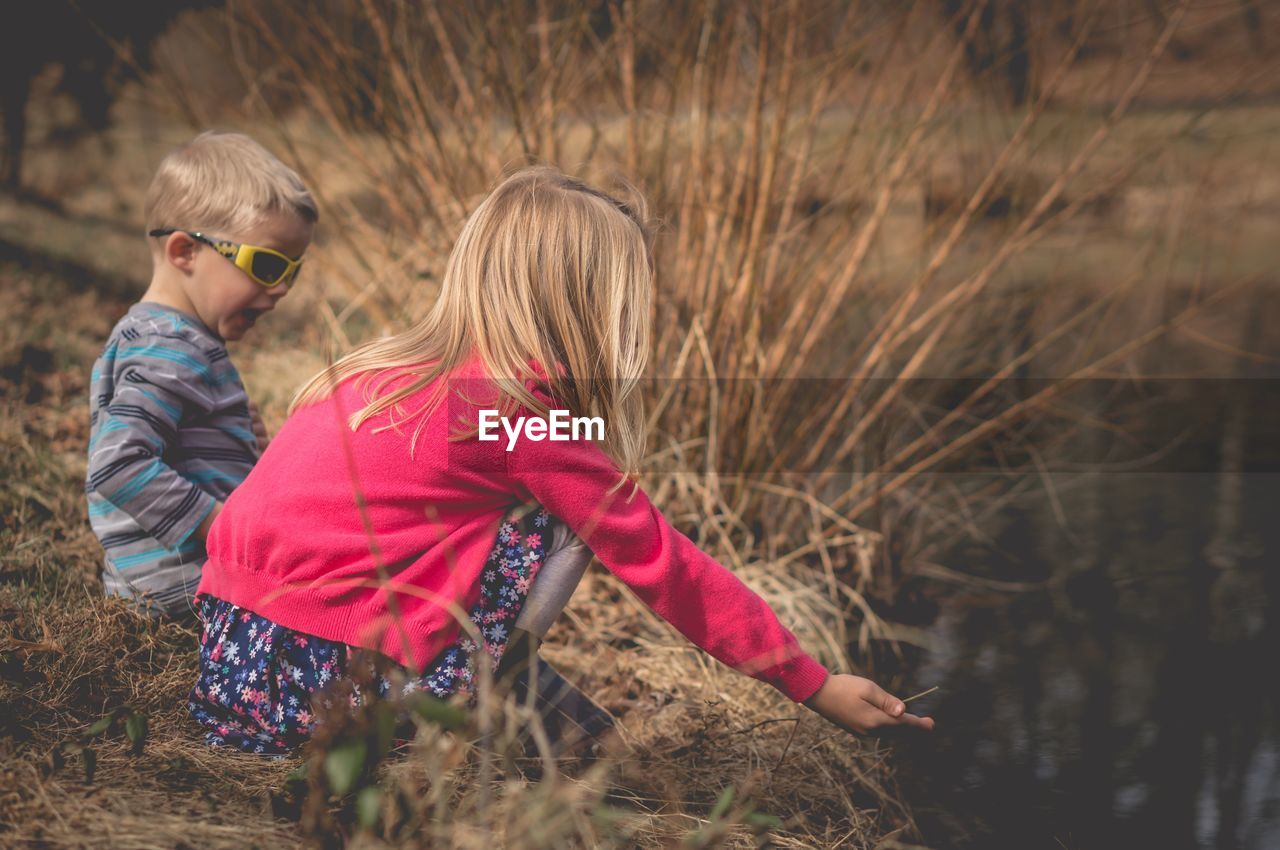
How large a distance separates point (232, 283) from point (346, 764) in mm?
1192

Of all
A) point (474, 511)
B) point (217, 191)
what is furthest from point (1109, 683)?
point (217, 191)

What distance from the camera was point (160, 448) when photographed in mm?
1946

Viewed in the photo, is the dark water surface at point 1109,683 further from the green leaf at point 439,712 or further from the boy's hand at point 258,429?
the boy's hand at point 258,429

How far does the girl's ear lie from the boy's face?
10mm

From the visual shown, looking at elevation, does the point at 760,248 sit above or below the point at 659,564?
above

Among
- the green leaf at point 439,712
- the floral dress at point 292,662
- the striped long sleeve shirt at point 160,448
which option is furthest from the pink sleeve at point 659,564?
the striped long sleeve shirt at point 160,448

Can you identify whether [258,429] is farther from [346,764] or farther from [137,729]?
[346,764]

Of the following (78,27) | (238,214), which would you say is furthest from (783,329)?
(78,27)

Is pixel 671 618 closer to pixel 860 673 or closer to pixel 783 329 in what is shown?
pixel 860 673

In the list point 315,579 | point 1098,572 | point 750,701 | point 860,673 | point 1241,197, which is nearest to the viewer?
point 315,579

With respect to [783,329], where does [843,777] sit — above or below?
below

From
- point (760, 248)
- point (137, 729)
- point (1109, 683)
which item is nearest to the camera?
point (137, 729)

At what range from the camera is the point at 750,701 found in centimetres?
241

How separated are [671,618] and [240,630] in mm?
656
